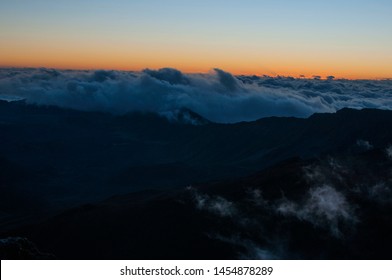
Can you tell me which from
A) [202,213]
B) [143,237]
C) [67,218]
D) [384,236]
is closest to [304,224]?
[384,236]

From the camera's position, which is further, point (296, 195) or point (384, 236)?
point (296, 195)

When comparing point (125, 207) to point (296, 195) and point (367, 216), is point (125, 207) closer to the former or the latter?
point (296, 195)

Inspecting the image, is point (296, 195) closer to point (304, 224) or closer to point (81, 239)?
point (304, 224)

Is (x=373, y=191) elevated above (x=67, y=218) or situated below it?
above

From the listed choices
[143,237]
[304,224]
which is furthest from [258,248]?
[143,237]

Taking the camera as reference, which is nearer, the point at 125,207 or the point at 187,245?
the point at 187,245
